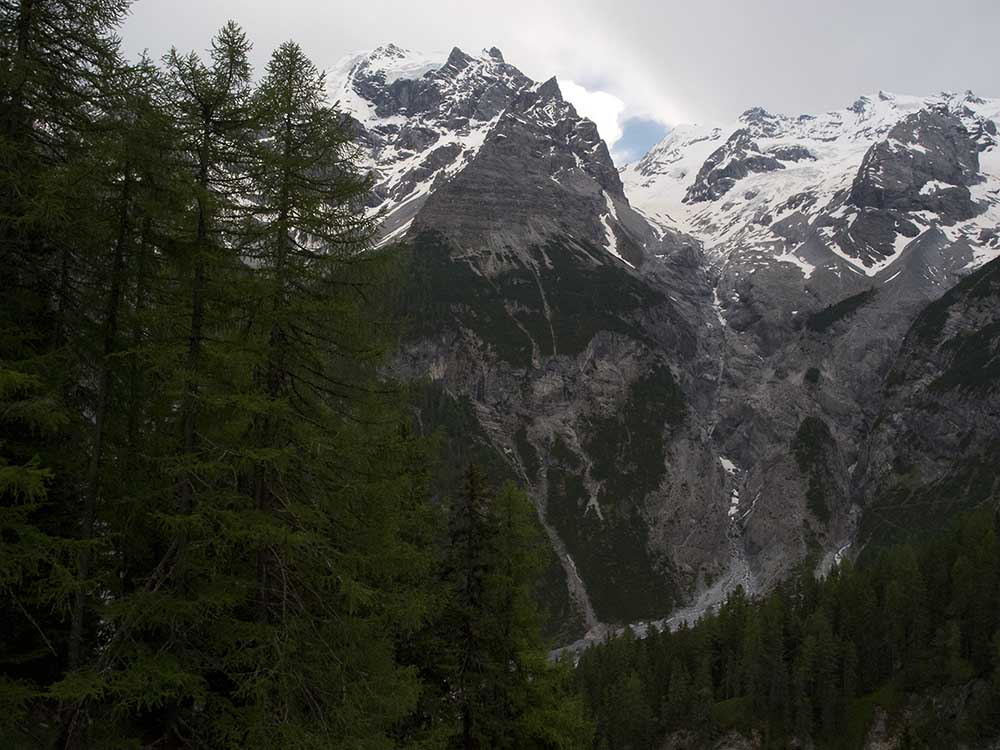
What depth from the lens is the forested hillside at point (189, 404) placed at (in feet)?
37.4

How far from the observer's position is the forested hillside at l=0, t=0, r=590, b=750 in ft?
37.4

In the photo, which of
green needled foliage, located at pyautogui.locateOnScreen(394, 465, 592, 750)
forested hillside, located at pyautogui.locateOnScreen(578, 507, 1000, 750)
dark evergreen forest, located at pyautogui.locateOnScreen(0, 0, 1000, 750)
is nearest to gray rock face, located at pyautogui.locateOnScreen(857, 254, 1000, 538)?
forested hillside, located at pyautogui.locateOnScreen(578, 507, 1000, 750)

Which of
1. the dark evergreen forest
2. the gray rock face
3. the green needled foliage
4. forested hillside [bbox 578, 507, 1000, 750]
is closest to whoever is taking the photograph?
the dark evergreen forest

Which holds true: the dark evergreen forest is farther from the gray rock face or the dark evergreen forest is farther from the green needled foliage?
the gray rock face

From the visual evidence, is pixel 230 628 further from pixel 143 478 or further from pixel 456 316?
pixel 456 316

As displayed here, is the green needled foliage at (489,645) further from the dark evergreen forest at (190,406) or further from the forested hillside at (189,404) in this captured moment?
the forested hillside at (189,404)

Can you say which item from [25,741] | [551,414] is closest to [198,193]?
[25,741]

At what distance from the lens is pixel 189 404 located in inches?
478

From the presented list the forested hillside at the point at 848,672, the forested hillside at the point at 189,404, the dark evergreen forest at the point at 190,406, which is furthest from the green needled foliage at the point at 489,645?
the forested hillside at the point at 848,672

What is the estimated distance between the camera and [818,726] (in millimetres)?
76000

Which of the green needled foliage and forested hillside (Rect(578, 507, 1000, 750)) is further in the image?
forested hillside (Rect(578, 507, 1000, 750))

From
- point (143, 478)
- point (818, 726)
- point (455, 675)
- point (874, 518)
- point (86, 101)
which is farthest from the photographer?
point (874, 518)

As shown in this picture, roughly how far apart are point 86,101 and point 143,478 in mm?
7123

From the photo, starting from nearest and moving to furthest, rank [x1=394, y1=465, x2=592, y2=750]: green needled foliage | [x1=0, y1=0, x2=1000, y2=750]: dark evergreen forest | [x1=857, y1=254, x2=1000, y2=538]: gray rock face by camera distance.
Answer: [x1=0, y1=0, x2=1000, y2=750]: dark evergreen forest
[x1=394, y1=465, x2=592, y2=750]: green needled foliage
[x1=857, y1=254, x2=1000, y2=538]: gray rock face
